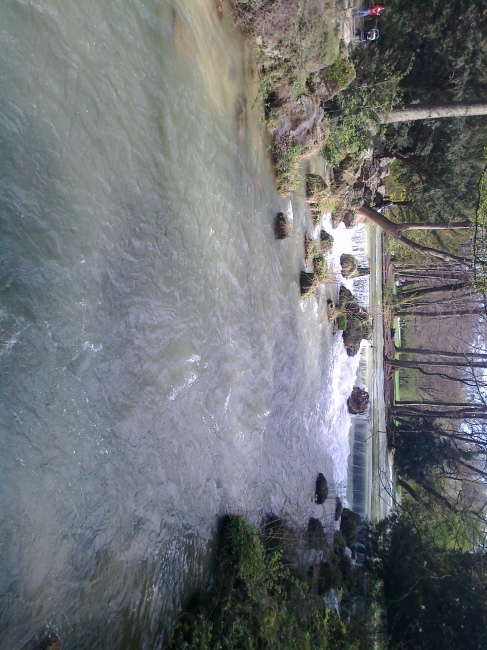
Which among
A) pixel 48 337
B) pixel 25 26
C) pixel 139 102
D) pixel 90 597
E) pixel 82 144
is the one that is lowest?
pixel 90 597

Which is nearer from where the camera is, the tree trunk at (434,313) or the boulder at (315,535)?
the boulder at (315,535)

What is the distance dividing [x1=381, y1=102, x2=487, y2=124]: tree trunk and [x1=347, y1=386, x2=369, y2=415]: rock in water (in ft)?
19.4

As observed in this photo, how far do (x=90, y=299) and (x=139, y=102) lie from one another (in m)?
2.22

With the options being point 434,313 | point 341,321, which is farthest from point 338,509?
point 434,313

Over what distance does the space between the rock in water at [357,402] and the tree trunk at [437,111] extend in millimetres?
5927

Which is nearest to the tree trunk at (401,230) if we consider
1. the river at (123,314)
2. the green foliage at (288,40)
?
the green foliage at (288,40)

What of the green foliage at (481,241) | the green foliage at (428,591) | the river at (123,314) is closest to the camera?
the river at (123,314)

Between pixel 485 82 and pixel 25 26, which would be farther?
pixel 485 82

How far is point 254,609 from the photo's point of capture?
589 cm

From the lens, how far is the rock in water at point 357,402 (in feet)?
38.7

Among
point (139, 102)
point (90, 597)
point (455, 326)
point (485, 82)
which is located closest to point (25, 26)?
point (139, 102)

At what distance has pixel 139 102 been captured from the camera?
5285 millimetres

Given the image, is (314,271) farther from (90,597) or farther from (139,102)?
(90,597)

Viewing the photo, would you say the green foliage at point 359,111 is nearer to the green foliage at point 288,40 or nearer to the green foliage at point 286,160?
the green foliage at point 288,40
